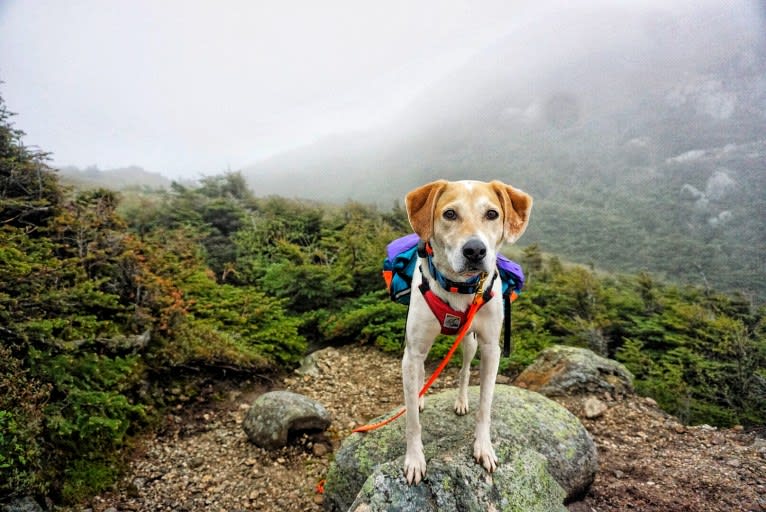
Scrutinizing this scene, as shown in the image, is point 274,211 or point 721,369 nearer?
point 721,369

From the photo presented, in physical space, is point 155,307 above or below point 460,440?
above

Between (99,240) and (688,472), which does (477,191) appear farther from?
(99,240)

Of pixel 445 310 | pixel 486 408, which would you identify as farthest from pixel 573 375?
pixel 445 310

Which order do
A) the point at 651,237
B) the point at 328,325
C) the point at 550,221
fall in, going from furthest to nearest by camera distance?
the point at 550,221
the point at 651,237
the point at 328,325

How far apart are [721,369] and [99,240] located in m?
11.7

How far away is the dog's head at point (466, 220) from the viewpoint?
210 cm

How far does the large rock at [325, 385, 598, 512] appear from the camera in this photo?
2.26 m

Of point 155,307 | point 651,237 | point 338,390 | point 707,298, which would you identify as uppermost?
point 155,307

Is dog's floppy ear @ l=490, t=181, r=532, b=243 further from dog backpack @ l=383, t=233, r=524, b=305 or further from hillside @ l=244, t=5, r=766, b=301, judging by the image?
hillside @ l=244, t=5, r=766, b=301

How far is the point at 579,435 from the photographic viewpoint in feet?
11.2

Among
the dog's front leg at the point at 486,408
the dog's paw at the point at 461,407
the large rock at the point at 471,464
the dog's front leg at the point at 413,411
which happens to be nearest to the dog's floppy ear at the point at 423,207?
the dog's front leg at the point at 413,411

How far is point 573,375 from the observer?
5.32 meters

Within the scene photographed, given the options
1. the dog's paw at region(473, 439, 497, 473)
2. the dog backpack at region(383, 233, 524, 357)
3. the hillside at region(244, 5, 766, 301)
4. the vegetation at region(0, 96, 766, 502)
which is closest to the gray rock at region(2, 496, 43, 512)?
the vegetation at region(0, 96, 766, 502)

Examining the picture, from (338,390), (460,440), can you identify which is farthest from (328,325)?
(460,440)
